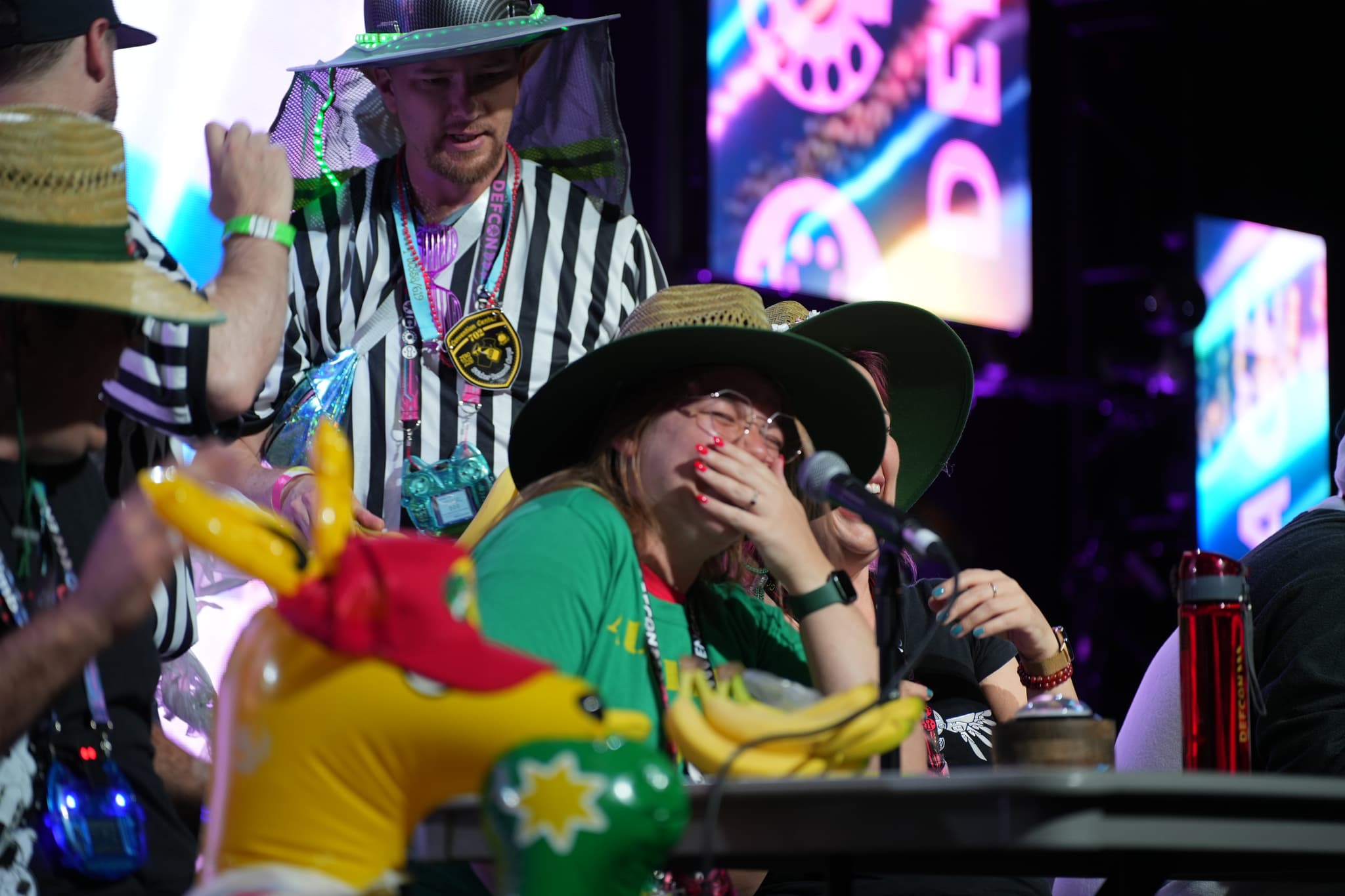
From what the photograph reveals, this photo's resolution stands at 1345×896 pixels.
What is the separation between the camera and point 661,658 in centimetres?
217

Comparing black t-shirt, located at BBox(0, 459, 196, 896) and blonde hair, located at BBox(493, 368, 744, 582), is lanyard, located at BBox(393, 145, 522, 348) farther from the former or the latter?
black t-shirt, located at BBox(0, 459, 196, 896)

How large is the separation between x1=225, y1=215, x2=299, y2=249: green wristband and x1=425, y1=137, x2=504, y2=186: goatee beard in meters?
0.98

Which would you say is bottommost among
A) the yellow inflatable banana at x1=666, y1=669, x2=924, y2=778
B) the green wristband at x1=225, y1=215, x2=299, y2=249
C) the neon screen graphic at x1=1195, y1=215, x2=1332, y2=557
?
the neon screen graphic at x1=1195, y1=215, x2=1332, y2=557

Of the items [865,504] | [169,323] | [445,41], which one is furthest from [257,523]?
[445,41]

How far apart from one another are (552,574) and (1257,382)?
6.10m

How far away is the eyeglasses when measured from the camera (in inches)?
88.8

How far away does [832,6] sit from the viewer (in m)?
5.56

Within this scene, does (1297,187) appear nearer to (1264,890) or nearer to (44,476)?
(1264,890)

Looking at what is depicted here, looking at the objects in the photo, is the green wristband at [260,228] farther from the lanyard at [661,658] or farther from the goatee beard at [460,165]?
the goatee beard at [460,165]

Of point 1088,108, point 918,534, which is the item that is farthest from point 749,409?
point 1088,108

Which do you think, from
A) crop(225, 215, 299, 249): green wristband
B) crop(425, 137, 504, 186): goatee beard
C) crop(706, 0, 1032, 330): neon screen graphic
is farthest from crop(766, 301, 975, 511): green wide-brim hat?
crop(706, 0, 1032, 330): neon screen graphic

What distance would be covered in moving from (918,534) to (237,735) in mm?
792

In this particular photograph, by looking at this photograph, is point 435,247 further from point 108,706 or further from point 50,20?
point 108,706

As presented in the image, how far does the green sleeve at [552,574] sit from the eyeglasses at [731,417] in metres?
0.18
